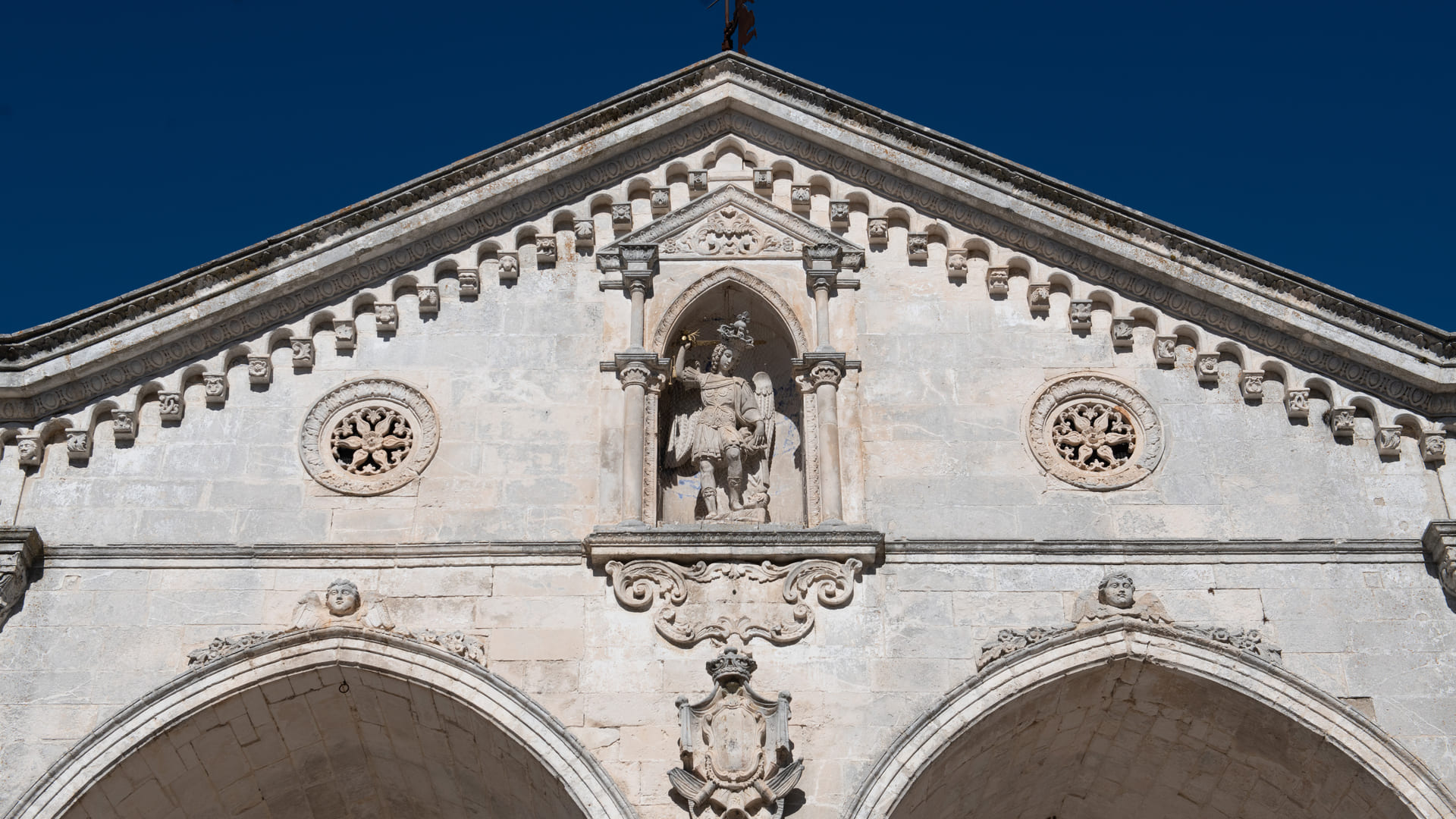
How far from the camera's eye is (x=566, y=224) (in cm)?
1505

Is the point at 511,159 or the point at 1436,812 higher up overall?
the point at 511,159

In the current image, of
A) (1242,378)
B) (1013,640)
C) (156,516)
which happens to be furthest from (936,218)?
(156,516)

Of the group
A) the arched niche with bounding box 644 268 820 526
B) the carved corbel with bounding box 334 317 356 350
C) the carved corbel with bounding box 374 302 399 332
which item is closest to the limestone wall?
the arched niche with bounding box 644 268 820 526

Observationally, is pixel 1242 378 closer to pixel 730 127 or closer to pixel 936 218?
pixel 936 218

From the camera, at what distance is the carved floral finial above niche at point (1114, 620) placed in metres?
13.0

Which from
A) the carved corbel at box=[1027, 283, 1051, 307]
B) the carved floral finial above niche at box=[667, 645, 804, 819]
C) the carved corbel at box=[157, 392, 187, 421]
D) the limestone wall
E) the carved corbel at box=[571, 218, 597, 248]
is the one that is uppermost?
the carved corbel at box=[571, 218, 597, 248]

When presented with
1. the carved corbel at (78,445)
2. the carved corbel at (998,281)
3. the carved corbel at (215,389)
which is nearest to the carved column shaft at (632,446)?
the carved corbel at (998,281)

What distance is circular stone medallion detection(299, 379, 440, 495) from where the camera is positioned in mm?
13805

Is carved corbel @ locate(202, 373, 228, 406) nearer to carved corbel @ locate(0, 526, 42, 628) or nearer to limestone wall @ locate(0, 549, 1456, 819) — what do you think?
limestone wall @ locate(0, 549, 1456, 819)

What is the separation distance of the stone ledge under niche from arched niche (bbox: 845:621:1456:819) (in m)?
1.21

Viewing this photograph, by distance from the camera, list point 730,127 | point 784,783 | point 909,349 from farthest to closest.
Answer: point 730,127, point 909,349, point 784,783

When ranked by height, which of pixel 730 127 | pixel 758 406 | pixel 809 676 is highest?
pixel 730 127

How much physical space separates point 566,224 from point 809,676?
165 inches

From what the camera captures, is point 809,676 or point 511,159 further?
point 511,159
